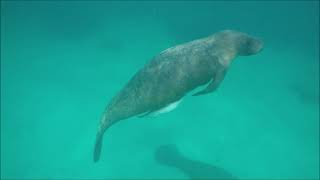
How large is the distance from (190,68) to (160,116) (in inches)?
110

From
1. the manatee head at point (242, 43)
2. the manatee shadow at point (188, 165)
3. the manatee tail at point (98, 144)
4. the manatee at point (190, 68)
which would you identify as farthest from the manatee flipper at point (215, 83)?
the manatee shadow at point (188, 165)

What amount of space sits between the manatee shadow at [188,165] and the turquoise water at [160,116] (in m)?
0.01

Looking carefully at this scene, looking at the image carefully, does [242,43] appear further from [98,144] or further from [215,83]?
[98,144]

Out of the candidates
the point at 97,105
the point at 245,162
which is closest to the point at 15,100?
the point at 97,105

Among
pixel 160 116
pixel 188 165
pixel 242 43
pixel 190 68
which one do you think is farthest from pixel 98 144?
pixel 242 43

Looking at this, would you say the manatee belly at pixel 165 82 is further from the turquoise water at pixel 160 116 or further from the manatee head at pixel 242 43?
the turquoise water at pixel 160 116

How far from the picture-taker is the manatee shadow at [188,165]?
679cm

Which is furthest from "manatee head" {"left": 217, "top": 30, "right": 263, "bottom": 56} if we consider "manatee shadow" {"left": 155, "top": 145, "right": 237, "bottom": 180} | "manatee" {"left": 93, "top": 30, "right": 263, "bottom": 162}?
"manatee shadow" {"left": 155, "top": 145, "right": 237, "bottom": 180}

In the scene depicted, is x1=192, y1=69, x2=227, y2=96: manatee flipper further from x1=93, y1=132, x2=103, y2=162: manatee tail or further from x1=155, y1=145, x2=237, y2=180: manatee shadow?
x1=155, y1=145, x2=237, y2=180: manatee shadow

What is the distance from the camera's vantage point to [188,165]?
6.97 m

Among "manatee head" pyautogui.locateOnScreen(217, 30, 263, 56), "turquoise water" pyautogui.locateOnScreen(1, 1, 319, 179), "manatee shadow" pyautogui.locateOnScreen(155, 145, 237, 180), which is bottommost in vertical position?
"manatee shadow" pyautogui.locateOnScreen(155, 145, 237, 180)

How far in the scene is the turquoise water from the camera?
7.05m

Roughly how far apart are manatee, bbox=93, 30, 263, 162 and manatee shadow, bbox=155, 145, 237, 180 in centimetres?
212

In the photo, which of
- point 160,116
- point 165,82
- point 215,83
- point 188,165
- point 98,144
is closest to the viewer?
point 215,83
